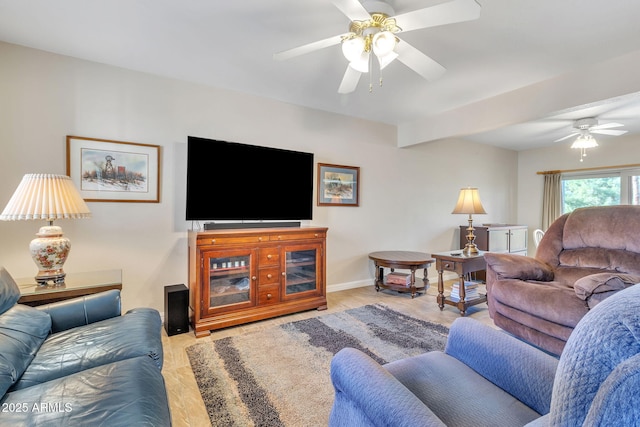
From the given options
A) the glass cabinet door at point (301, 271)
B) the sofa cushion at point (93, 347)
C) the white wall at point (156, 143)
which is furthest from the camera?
the glass cabinet door at point (301, 271)

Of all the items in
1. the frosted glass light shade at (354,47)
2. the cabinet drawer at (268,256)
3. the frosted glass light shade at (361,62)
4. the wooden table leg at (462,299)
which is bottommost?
the wooden table leg at (462,299)

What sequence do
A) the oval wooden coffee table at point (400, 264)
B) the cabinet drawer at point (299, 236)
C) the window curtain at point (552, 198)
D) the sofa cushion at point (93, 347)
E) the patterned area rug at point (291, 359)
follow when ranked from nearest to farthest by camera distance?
the sofa cushion at point (93, 347), the patterned area rug at point (291, 359), the cabinet drawer at point (299, 236), the oval wooden coffee table at point (400, 264), the window curtain at point (552, 198)

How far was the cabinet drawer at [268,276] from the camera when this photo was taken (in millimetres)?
2936

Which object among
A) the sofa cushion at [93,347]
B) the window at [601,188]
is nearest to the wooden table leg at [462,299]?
the sofa cushion at [93,347]

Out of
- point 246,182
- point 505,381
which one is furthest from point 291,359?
point 246,182

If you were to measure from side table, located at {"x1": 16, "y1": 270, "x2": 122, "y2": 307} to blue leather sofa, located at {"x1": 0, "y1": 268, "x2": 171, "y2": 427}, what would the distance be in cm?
27

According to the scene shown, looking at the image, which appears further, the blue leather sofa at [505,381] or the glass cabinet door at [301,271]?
the glass cabinet door at [301,271]

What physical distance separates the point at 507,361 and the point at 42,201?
108 inches

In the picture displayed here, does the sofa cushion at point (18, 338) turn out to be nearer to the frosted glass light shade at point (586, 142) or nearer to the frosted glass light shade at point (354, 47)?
the frosted glass light shade at point (354, 47)

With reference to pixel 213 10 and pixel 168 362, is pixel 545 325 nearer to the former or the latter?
pixel 168 362

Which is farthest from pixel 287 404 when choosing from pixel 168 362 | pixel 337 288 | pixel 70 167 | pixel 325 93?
pixel 325 93

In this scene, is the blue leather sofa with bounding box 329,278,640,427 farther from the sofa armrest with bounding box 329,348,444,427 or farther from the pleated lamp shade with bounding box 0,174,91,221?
the pleated lamp shade with bounding box 0,174,91,221

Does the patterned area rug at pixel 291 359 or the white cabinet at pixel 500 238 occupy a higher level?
the white cabinet at pixel 500 238

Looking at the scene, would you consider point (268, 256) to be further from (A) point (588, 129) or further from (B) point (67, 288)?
(A) point (588, 129)
